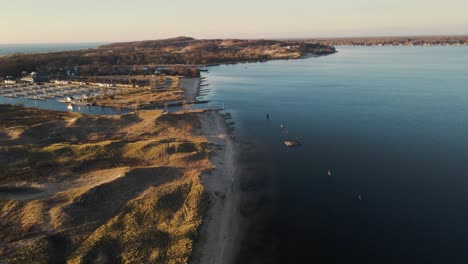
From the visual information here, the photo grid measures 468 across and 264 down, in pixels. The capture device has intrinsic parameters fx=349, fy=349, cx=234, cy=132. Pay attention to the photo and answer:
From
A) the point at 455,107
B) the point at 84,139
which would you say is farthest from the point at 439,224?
the point at 455,107

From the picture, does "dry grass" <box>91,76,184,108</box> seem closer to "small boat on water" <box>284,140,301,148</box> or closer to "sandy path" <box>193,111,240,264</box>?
"sandy path" <box>193,111,240,264</box>

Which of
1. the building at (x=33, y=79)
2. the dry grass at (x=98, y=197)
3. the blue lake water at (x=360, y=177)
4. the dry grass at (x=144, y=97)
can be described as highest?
the building at (x=33, y=79)

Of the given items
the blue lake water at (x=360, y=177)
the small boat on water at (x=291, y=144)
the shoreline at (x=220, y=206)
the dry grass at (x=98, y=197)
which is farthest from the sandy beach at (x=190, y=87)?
the small boat on water at (x=291, y=144)

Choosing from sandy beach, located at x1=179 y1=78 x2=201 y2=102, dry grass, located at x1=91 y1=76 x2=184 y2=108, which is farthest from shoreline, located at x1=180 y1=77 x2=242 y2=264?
sandy beach, located at x1=179 y1=78 x2=201 y2=102

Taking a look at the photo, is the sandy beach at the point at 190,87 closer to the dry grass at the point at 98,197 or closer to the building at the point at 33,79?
the dry grass at the point at 98,197

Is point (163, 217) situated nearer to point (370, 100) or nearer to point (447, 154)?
point (447, 154)

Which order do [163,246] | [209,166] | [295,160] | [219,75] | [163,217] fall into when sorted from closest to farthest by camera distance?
[163,246], [163,217], [209,166], [295,160], [219,75]

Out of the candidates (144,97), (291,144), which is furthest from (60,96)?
(291,144)
